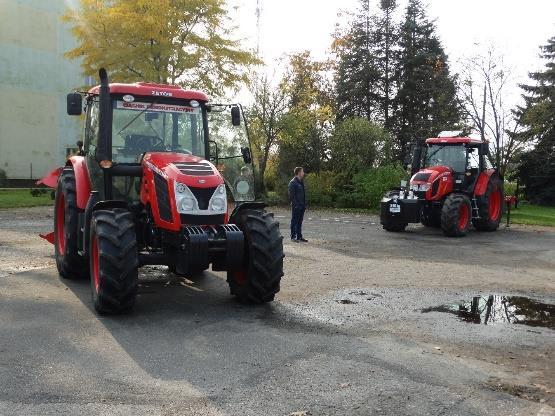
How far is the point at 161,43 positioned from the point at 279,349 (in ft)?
58.1

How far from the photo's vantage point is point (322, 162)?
91.5 ft

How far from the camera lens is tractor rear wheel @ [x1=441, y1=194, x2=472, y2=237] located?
615 inches

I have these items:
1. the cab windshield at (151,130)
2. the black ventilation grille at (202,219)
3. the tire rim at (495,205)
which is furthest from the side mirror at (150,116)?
the tire rim at (495,205)

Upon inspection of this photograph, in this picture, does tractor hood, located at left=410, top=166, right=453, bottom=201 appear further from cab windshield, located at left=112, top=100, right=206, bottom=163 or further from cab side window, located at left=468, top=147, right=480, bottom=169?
cab windshield, located at left=112, top=100, right=206, bottom=163

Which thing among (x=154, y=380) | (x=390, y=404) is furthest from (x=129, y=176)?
(x=390, y=404)

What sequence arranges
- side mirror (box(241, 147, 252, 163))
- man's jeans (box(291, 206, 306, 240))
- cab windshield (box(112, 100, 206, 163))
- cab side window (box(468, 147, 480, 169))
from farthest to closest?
cab side window (box(468, 147, 480, 169)) → man's jeans (box(291, 206, 306, 240)) → side mirror (box(241, 147, 252, 163)) → cab windshield (box(112, 100, 206, 163))

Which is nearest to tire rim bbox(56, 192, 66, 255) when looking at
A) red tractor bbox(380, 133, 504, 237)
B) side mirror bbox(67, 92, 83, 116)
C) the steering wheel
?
side mirror bbox(67, 92, 83, 116)

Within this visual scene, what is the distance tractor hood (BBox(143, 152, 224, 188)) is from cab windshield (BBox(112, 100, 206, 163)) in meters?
0.31

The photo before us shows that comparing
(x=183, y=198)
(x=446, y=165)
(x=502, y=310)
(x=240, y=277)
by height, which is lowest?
(x=502, y=310)

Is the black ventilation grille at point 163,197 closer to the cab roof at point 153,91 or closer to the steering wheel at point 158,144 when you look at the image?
the steering wheel at point 158,144

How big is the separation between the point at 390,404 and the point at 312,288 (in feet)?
14.4

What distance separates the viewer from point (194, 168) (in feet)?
23.5

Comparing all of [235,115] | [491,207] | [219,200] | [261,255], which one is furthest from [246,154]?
[491,207]

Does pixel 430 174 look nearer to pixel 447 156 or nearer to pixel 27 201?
pixel 447 156
